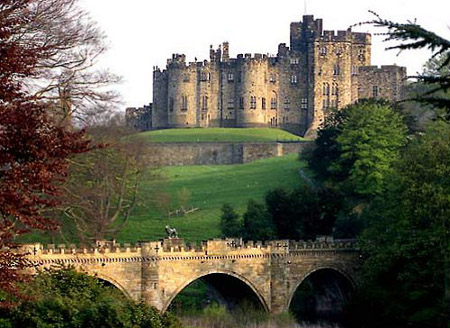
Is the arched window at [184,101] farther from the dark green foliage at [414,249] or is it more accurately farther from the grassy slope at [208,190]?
the dark green foliage at [414,249]

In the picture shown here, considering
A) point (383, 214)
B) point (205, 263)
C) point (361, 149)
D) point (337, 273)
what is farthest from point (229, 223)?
point (383, 214)

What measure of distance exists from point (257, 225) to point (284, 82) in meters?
44.1

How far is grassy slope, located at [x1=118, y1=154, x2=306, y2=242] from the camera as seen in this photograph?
188 feet

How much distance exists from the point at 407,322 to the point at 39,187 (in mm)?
28024

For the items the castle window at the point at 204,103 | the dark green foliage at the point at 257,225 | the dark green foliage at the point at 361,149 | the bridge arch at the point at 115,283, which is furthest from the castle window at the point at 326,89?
the bridge arch at the point at 115,283

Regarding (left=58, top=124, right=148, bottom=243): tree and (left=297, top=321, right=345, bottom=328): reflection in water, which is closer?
(left=297, top=321, right=345, bottom=328): reflection in water

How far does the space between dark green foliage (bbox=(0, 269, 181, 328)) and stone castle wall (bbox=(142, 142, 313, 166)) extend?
54.9m

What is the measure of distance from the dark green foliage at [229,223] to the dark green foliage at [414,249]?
1083cm

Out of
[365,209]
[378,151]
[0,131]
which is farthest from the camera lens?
[378,151]

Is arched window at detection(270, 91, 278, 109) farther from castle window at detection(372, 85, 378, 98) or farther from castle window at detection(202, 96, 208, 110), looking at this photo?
castle window at detection(372, 85, 378, 98)

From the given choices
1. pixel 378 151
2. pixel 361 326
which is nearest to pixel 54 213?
pixel 361 326

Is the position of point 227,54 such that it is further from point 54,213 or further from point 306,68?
point 54,213

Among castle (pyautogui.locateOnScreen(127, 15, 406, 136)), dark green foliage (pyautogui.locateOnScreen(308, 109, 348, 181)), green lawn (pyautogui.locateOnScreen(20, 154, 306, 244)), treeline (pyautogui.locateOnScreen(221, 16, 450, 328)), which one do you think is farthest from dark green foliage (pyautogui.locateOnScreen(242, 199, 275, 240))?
castle (pyautogui.locateOnScreen(127, 15, 406, 136))

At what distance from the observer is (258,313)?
46188 mm
